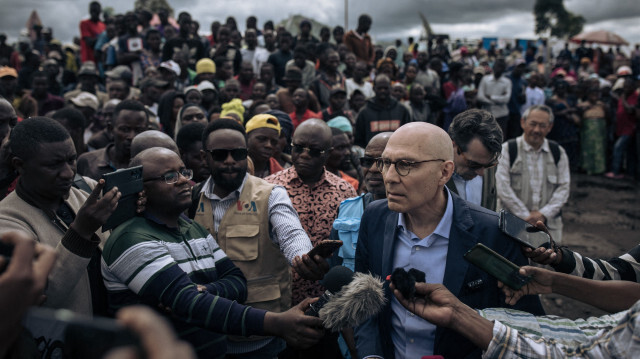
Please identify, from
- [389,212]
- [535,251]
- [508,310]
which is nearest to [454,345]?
[508,310]

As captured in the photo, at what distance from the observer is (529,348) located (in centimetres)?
184

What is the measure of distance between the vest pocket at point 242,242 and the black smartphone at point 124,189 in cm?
75

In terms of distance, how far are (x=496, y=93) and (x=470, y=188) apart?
870cm

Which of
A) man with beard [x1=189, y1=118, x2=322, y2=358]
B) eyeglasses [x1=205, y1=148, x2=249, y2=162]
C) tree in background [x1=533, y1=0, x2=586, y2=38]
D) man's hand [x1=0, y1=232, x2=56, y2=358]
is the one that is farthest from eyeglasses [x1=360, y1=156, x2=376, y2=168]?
tree in background [x1=533, y1=0, x2=586, y2=38]

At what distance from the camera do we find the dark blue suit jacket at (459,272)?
2.26 meters

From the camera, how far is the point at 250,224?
10.0ft

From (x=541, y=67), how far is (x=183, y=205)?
19880 mm

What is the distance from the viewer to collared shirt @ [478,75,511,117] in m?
11.5

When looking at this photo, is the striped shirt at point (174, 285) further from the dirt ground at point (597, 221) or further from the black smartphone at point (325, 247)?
the dirt ground at point (597, 221)

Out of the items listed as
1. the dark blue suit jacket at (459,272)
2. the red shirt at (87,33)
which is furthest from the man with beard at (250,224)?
the red shirt at (87,33)

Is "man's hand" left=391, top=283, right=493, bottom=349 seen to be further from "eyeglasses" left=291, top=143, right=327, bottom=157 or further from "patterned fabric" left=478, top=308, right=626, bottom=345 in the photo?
"eyeglasses" left=291, top=143, right=327, bottom=157

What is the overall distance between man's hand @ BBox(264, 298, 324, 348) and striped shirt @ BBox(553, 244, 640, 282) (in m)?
1.39

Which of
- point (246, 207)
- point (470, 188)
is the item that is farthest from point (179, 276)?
point (470, 188)

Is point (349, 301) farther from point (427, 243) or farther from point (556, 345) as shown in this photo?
point (556, 345)
